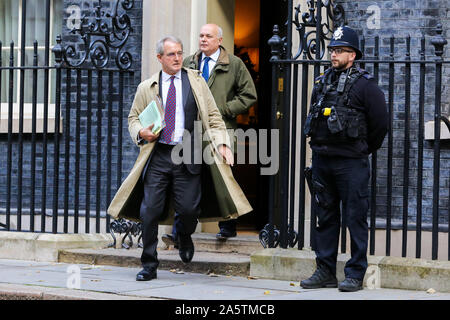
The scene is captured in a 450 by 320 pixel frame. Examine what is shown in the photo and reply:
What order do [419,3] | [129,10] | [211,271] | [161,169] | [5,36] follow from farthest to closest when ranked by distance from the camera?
1. [5,36]
2. [129,10]
3. [419,3]
4. [211,271]
5. [161,169]

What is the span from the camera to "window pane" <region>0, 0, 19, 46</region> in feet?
38.9

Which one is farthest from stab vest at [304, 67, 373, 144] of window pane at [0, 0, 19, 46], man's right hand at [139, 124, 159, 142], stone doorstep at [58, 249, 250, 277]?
window pane at [0, 0, 19, 46]

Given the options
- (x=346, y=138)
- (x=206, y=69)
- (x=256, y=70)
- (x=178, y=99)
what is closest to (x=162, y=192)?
(x=178, y=99)

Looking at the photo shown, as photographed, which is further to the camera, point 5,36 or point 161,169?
point 5,36

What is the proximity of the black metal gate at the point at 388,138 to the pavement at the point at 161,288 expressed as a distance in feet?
2.10

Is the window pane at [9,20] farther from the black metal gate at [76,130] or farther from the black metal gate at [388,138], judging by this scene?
the black metal gate at [388,138]

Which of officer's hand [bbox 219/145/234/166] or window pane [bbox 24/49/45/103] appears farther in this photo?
window pane [bbox 24/49/45/103]

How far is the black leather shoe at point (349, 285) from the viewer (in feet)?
25.1

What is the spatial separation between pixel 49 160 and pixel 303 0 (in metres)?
3.45

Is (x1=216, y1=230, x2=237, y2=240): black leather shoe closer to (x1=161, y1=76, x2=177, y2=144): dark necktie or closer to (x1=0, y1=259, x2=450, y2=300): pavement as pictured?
(x1=0, y1=259, x2=450, y2=300): pavement

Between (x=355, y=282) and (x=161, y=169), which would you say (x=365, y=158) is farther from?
(x=161, y=169)

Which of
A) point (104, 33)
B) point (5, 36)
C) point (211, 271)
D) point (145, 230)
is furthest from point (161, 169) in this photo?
point (5, 36)
